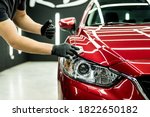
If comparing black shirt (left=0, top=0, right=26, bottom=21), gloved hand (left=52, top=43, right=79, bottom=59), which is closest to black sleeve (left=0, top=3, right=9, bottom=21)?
black shirt (left=0, top=0, right=26, bottom=21)

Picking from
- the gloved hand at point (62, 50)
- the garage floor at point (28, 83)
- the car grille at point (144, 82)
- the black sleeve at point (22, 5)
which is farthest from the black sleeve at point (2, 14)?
the garage floor at point (28, 83)

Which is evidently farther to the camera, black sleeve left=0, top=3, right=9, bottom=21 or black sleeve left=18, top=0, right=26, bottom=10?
black sleeve left=18, top=0, right=26, bottom=10

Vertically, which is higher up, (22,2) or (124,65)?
(22,2)

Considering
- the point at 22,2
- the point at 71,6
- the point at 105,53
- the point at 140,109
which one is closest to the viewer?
the point at 140,109

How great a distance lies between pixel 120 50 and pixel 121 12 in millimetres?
1374

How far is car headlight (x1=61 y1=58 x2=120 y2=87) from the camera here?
5.38 ft

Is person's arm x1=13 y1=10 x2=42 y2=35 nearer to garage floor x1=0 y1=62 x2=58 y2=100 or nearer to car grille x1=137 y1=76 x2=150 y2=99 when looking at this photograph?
car grille x1=137 y1=76 x2=150 y2=99

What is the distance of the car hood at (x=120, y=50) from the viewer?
158 centimetres

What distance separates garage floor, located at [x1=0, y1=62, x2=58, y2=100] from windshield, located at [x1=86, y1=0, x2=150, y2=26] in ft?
4.08

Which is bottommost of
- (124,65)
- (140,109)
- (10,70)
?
(10,70)

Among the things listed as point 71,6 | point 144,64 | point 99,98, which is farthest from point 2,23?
point 71,6

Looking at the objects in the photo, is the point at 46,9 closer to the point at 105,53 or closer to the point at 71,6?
the point at 71,6

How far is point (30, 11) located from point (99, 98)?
576 cm

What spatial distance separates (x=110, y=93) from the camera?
1.59 m
